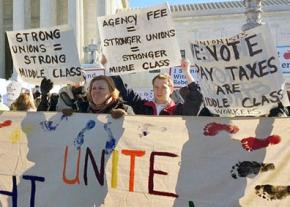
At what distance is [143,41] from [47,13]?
37110 millimetres

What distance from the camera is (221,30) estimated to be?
39.9m

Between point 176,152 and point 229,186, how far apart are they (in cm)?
47

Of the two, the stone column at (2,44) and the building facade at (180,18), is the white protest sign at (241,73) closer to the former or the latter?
the building facade at (180,18)

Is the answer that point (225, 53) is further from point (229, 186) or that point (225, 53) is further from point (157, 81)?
point (157, 81)

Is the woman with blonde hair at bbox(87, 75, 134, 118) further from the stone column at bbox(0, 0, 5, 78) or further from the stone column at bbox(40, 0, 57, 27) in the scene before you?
the stone column at bbox(0, 0, 5, 78)

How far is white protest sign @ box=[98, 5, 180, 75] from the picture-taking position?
5.40 metres

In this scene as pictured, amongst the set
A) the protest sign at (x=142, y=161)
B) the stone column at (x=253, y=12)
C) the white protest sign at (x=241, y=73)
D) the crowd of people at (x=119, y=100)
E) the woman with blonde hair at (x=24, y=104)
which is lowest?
the protest sign at (x=142, y=161)

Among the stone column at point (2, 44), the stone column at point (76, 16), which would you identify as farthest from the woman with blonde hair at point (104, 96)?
the stone column at point (2, 44)

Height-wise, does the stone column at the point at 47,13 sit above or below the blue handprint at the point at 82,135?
above

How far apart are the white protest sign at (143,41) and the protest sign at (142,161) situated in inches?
45.6

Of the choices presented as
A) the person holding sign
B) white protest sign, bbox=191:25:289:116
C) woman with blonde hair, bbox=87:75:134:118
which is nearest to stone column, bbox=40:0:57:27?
the person holding sign

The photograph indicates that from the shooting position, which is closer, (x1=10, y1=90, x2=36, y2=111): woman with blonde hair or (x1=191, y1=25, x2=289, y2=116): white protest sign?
(x1=191, y1=25, x2=289, y2=116): white protest sign

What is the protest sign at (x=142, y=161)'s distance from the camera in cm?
373

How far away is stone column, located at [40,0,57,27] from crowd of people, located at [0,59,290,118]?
36011 mm
